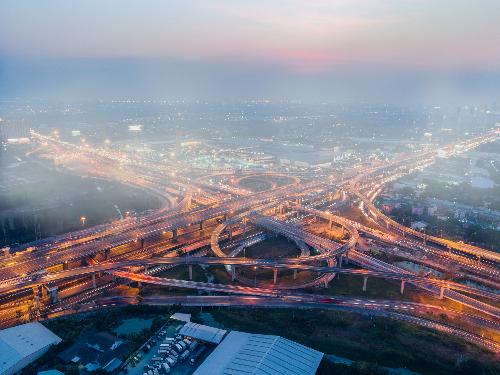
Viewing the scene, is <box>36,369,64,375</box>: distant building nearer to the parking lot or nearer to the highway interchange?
the parking lot

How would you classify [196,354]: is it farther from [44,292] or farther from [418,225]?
[418,225]

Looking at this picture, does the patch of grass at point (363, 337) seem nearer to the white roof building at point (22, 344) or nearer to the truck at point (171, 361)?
the truck at point (171, 361)

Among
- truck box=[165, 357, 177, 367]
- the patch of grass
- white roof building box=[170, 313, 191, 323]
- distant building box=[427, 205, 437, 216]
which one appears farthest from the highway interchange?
truck box=[165, 357, 177, 367]

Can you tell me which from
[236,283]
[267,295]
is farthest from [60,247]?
[267,295]

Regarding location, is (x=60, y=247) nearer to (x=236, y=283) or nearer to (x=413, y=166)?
(x=236, y=283)

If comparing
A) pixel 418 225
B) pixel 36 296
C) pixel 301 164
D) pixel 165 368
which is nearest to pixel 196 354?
pixel 165 368

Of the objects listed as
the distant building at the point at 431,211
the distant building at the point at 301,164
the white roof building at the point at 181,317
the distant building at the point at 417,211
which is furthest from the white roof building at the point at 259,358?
the distant building at the point at 301,164
